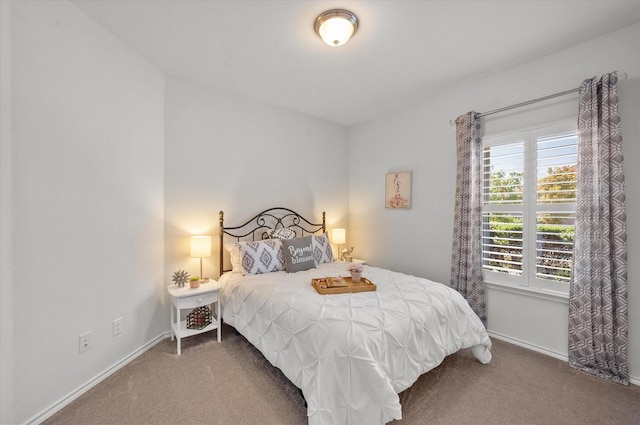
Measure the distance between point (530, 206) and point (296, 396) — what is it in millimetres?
2651

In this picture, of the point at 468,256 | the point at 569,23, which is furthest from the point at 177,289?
the point at 569,23

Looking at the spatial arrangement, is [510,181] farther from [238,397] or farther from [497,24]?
[238,397]

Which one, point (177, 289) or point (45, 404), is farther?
point (177, 289)

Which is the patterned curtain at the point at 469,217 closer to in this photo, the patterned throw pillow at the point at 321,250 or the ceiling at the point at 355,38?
the ceiling at the point at 355,38

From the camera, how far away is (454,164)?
10.1 feet

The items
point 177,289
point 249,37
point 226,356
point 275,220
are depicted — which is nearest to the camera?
point 249,37

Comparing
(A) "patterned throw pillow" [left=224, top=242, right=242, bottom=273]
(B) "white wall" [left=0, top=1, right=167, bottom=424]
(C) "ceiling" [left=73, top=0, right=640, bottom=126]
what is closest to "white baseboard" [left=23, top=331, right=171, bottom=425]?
(B) "white wall" [left=0, top=1, right=167, bottom=424]

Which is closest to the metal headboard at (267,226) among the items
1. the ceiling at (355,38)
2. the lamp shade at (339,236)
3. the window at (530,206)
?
the lamp shade at (339,236)

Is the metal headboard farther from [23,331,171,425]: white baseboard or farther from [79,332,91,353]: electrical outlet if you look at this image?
[79,332,91,353]: electrical outlet

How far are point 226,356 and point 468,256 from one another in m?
2.58

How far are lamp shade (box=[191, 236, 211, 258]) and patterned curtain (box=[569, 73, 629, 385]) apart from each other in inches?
131

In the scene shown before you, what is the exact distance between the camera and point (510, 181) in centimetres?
266

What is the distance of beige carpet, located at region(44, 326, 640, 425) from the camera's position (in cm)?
166

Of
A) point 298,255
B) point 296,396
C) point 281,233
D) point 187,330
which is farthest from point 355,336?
point 281,233
